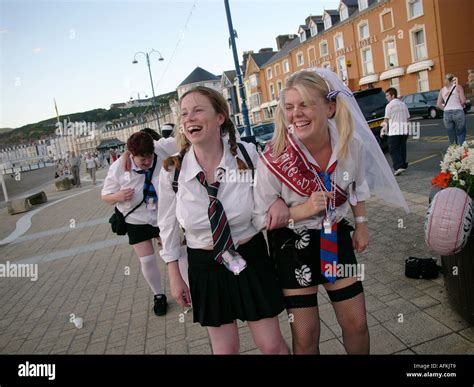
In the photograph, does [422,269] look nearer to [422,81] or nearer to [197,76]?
[422,81]

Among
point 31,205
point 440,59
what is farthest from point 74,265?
point 440,59

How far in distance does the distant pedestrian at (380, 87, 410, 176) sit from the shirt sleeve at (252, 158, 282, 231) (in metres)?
7.30

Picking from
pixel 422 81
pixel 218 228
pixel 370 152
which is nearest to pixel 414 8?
pixel 422 81

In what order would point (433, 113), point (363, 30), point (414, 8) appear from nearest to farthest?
1. point (433, 113)
2. point (414, 8)
3. point (363, 30)

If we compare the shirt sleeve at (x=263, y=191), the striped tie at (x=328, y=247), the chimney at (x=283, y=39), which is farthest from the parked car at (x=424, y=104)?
the chimney at (x=283, y=39)

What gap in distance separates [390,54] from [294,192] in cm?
3490

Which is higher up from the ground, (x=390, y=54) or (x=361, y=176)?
(x=390, y=54)

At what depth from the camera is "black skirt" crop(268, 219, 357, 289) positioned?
2.18m

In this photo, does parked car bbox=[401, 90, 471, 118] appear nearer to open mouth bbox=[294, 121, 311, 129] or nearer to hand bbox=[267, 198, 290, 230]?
open mouth bbox=[294, 121, 311, 129]

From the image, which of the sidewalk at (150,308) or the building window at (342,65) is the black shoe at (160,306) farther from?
the building window at (342,65)

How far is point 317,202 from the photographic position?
2.09 metres

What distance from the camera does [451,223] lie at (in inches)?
98.5
